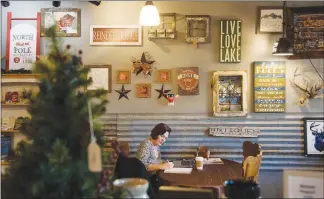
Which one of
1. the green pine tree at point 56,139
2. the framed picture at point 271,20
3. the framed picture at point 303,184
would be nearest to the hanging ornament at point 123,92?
the framed picture at point 271,20

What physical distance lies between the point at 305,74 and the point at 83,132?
14.1 feet

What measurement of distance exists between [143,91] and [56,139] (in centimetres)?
376

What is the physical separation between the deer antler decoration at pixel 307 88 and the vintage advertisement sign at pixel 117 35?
2.26 metres

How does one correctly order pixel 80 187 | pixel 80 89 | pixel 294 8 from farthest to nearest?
pixel 294 8
pixel 80 89
pixel 80 187

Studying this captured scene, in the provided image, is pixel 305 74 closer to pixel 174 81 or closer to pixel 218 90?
pixel 218 90

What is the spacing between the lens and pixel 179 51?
556 centimetres

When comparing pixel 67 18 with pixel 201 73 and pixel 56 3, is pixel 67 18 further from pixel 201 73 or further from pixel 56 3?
pixel 201 73

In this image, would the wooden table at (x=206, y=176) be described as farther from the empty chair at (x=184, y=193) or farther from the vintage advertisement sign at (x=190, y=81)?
the empty chair at (x=184, y=193)

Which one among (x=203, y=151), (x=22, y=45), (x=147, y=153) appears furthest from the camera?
(x=22, y=45)

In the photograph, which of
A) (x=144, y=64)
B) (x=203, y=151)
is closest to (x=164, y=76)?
(x=144, y=64)

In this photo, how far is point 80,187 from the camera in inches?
72.7

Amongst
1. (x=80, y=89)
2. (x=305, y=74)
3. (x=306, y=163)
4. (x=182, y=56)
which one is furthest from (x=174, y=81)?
(x=80, y=89)

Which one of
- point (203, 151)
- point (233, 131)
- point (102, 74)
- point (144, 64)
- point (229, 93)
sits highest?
point (144, 64)

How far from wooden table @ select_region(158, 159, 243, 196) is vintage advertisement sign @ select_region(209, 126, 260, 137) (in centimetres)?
78
